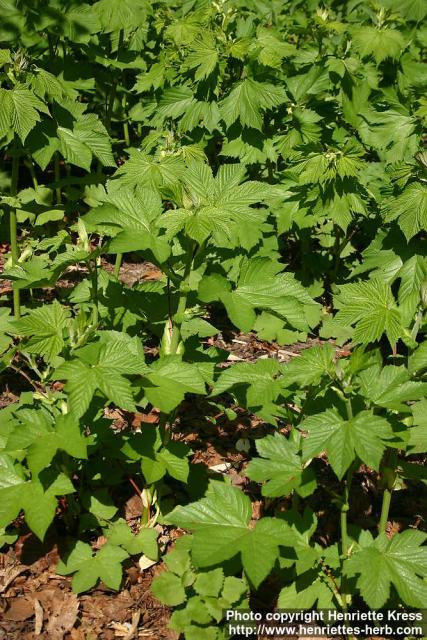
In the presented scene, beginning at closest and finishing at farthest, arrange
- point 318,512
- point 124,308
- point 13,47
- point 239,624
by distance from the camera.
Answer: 1. point 239,624
2. point 124,308
3. point 318,512
4. point 13,47

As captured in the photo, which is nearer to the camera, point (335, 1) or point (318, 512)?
point (318, 512)

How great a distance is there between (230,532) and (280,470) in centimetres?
29

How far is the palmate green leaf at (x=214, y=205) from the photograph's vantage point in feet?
7.42

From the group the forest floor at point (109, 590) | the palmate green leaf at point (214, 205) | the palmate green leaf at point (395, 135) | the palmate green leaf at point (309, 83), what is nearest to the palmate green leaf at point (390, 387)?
the palmate green leaf at point (214, 205)

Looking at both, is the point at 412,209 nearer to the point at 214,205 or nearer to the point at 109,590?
the point at 214,205

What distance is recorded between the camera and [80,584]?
253cm

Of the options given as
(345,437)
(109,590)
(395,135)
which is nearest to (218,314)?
(395,135)

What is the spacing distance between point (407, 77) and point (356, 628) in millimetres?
3749

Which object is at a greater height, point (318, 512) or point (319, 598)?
point (319, 598)

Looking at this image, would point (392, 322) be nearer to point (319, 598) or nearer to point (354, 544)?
point (354, 544)

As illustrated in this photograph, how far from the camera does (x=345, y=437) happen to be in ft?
6.75

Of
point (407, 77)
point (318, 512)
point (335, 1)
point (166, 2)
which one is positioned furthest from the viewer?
point (335, 1)

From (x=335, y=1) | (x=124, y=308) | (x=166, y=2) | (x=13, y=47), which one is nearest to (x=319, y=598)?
(x=124, y=308)

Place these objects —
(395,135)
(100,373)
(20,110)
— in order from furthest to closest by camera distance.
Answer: (395,135) < (20,110) < (100,373)
